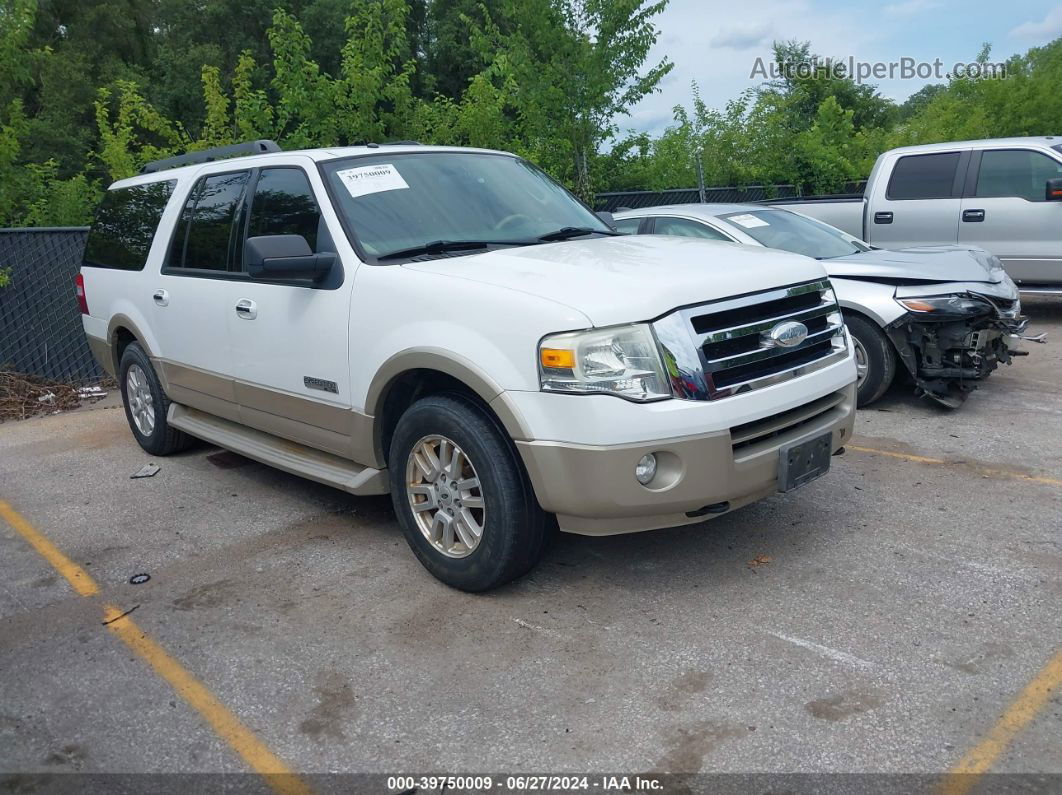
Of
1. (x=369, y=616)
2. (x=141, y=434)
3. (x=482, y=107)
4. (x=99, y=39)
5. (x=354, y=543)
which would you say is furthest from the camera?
(x=99, y=39)

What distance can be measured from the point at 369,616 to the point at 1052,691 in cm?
256

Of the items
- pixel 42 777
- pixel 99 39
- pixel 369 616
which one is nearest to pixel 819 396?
pixel 369 616

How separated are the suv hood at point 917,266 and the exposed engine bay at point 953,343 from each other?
0.26 metres

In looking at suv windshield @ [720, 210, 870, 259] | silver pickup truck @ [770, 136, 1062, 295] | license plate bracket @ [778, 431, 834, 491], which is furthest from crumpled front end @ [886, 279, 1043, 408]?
silver pickup truck @ [770, 136, 1062, 295]

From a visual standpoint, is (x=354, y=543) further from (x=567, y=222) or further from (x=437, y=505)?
(x=567, y=222)

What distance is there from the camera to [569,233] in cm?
486

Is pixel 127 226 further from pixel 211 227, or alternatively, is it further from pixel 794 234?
pixel 794 234

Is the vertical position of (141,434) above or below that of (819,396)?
below

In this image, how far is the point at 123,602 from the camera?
165 inches

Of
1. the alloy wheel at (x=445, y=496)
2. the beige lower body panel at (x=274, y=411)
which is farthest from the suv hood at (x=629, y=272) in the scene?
the beige lower body panel at (x=274, y=411)

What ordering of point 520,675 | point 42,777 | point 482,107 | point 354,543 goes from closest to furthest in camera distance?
1. point 42,777
2. point 520,675
3. point 354,543
4. point 482,107

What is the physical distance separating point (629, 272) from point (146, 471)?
4.00 m

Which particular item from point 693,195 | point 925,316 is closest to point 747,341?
point 925,316

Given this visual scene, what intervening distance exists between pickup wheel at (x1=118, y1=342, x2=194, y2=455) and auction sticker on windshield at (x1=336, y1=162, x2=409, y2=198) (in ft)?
7.65
